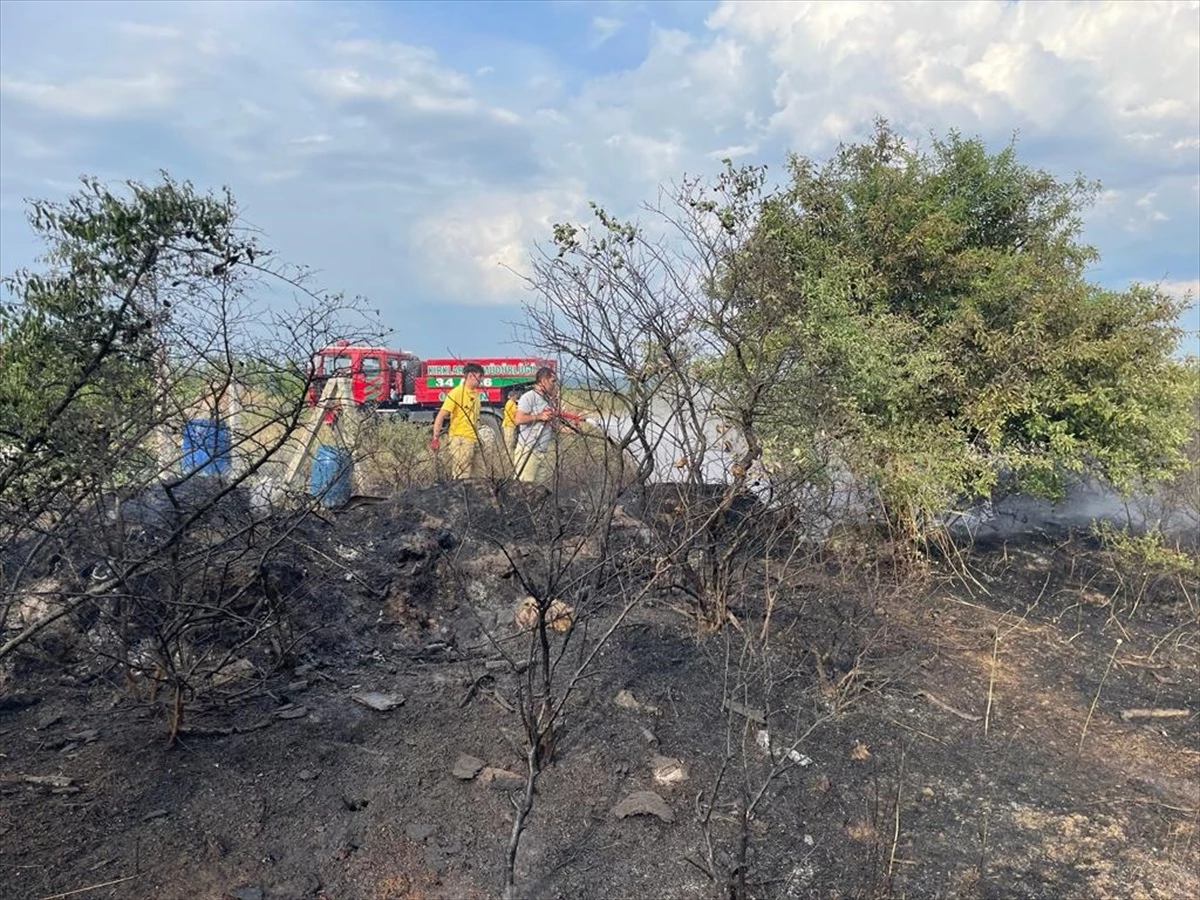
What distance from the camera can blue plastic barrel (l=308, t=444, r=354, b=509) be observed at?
436cm

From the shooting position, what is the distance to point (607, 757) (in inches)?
164

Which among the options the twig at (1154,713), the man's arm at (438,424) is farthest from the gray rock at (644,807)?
the man's arm at (438,424)

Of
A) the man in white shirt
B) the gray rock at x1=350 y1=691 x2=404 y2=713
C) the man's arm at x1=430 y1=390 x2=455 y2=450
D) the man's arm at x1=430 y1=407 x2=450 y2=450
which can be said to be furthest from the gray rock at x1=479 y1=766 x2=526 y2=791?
the man's arm at x1=430 y1=407 x2=450 y2=450

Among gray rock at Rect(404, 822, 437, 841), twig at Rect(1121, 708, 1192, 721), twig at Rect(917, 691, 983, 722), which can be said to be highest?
twig at Rect(917, 691, 983, 722)

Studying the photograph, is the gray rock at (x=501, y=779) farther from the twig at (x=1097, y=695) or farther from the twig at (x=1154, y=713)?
the twig at (x=1154, y=713)

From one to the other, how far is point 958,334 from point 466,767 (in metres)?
4.88

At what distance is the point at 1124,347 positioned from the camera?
7.16 m

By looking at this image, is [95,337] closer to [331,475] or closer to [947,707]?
[331,475]

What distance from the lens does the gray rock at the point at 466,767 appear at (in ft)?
13.0

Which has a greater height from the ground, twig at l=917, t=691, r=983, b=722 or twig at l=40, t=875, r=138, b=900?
twig at l=917, t=691, r=983, b=722

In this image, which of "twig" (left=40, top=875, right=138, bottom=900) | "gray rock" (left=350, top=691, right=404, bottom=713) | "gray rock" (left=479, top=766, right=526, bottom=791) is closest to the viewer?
"twig" (left=40, top=875, right=138, bottom=900)

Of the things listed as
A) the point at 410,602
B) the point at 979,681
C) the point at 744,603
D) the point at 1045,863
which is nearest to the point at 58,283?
the point at 410,602

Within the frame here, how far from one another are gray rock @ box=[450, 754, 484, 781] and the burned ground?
2.1 inches

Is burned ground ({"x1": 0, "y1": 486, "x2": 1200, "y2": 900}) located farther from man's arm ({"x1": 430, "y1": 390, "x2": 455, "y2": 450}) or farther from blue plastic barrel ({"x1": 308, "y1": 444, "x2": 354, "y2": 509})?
man's arm ({"x1": 430, "y1": 390, "x2": 455, "y2": 450})
